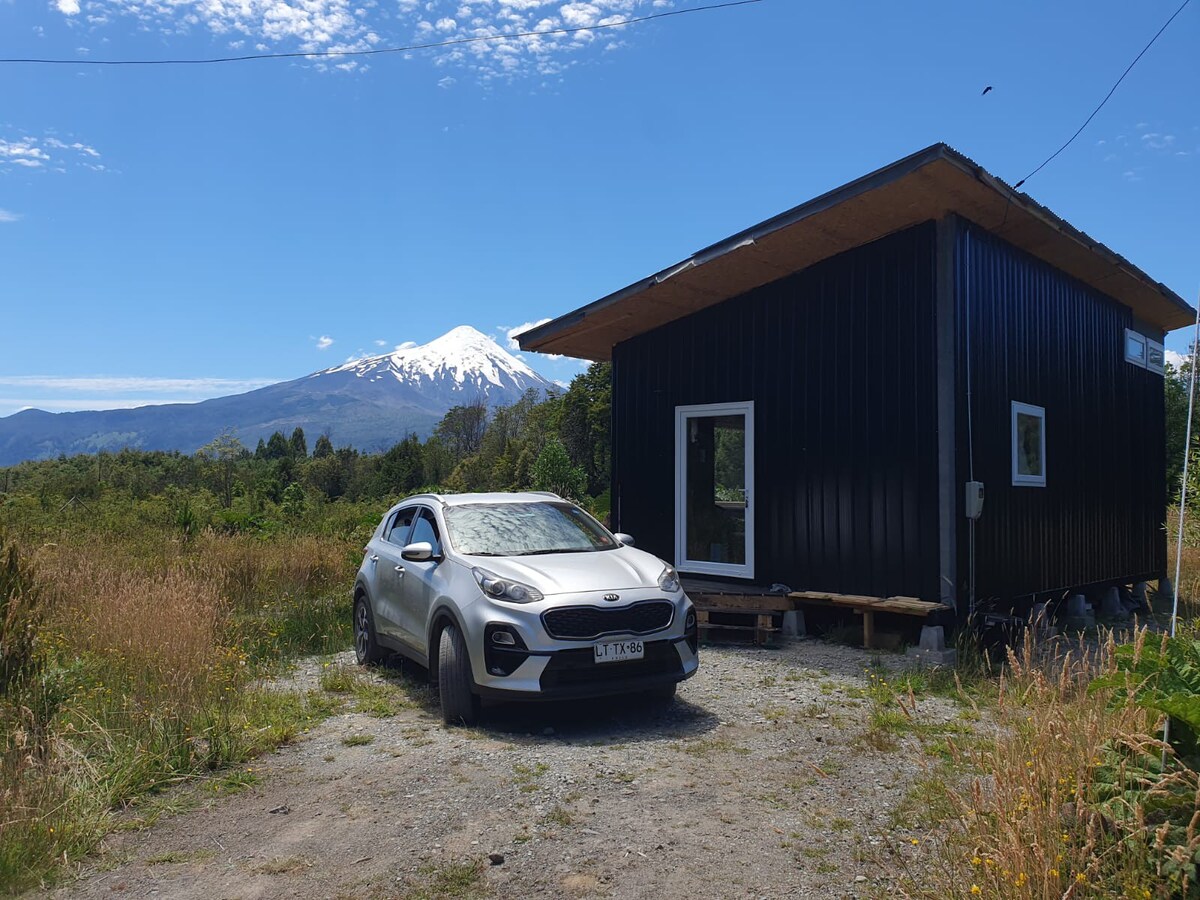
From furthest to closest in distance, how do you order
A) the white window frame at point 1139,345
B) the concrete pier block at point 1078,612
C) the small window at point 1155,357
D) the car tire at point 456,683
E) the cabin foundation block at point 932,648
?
the small window at point 1155,357, the white window frame at point 1139,345, the concrete pier block at point 1078,612, the cabin foundation block at point 932,648, the car tire at point 456,683

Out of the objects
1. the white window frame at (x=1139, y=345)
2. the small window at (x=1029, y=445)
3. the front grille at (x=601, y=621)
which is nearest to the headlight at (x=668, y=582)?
the front grille at (x=601, y=621)

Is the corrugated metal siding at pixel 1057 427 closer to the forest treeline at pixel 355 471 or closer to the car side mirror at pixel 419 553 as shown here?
the car side mirror at pixel 419 553

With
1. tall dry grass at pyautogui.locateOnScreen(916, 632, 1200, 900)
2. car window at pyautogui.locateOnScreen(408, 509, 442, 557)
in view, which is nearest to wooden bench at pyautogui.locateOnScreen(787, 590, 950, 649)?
car window at pyautogui.locateOnScreen(408, 509, 442, 557)

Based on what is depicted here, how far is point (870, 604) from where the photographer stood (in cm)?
891

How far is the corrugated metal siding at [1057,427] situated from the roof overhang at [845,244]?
0.35 meters

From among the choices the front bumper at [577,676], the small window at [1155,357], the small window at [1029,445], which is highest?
the small window at [1155,357]

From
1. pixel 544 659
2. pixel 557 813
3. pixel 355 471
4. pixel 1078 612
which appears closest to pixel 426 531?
pixel 544 659

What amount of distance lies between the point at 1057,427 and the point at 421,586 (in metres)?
8.28

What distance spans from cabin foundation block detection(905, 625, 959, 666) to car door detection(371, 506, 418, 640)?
476 centimetres

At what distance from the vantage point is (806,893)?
369 cm

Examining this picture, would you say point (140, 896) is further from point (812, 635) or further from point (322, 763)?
point (812, 635)

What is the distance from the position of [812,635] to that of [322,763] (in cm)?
593

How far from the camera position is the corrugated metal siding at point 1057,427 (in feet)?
30.5

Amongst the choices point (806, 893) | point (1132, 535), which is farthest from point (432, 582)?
point (1132, 535)
